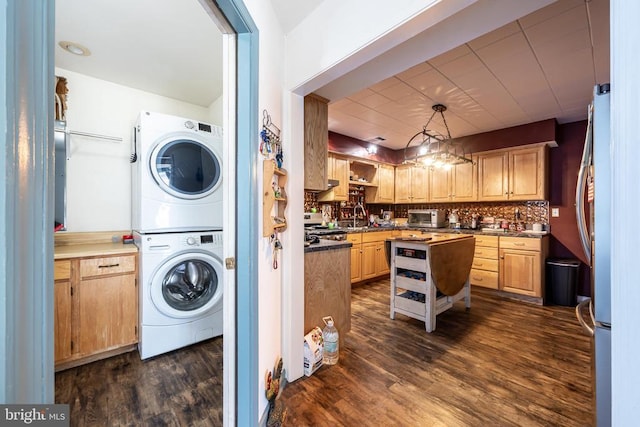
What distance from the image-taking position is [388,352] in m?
2.21

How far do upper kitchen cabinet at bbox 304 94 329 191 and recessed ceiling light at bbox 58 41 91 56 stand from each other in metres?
1.79

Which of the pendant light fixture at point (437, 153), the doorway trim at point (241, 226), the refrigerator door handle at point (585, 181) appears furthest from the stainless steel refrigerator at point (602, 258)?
the pendant light fixture at point (437, 153)

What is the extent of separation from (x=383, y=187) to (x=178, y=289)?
402 centimetres

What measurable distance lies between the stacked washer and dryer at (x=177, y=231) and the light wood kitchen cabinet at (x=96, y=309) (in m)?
0.12

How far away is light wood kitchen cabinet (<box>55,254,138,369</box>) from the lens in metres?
1.87

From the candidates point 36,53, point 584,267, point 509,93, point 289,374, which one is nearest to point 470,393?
point 289,374

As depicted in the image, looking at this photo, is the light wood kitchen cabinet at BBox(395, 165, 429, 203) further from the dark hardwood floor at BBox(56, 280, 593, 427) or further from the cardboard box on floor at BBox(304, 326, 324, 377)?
the cardboard box on floor at BBox(304, 326, 324, 377)

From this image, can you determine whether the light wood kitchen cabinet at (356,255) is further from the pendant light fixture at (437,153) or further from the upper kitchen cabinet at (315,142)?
the upper kitchen cabinet at (315,142)

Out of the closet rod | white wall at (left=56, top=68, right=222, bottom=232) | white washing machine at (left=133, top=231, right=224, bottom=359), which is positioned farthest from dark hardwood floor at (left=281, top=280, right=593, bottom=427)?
the closet rod

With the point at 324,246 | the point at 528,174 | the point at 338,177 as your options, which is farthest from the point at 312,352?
the point at 528,174

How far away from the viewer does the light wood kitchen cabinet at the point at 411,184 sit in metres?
4.94

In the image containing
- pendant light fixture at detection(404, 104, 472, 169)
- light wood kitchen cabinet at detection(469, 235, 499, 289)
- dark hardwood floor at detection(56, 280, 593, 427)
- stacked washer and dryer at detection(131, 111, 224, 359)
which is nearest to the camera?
dark hardwood floor at detection(56, 280, 593, 427)

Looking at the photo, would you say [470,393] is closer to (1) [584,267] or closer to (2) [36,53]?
(2) [36,53]

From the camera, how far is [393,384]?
179 cm
